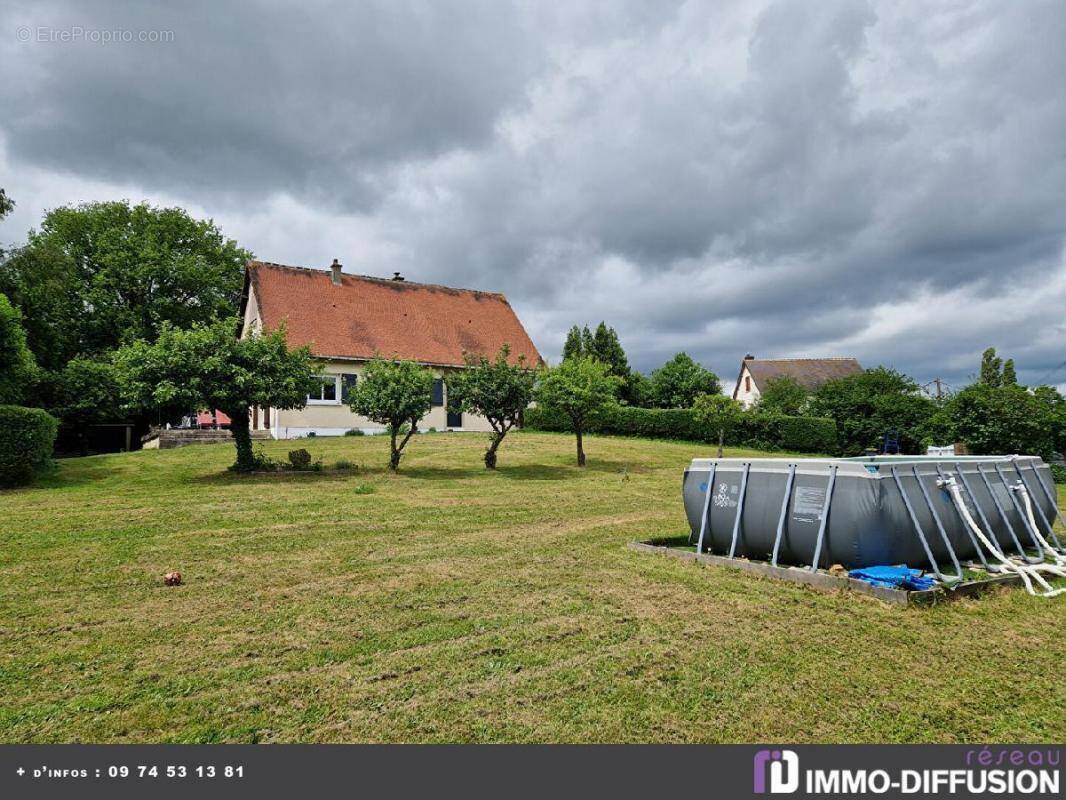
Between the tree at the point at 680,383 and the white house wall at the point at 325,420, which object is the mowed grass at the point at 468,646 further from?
the tree at the point at 680,383

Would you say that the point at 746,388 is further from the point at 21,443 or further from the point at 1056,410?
the point at 21,443

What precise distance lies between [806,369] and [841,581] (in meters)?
60.7

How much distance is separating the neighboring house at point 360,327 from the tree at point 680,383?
633 inches

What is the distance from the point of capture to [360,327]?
29719mm

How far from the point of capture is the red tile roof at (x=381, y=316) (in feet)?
92.5

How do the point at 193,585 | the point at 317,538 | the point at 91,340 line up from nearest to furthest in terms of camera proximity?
1. the point at 193,585
2. the point at 317,538
3. the point at 91,340

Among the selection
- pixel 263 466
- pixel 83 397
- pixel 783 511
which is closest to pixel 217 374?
pixel 263 466

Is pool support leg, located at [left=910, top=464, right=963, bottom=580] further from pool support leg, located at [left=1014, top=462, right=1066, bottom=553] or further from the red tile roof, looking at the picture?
the red tile roof

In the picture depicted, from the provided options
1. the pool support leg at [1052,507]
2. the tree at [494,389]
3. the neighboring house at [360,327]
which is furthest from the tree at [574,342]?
the pool support leg at [1052,507]

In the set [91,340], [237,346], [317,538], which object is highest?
[91,340]

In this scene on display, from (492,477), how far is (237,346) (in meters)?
7.87

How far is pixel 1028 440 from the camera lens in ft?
76.4
